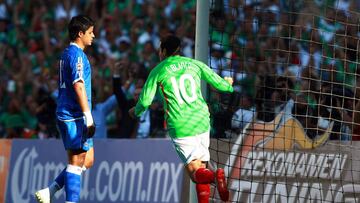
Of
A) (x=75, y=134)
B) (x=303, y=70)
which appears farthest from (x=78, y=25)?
(x=303, y=70)

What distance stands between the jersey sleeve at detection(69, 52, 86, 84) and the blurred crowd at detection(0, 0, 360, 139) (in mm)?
1933

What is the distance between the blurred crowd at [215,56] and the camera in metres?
9.91

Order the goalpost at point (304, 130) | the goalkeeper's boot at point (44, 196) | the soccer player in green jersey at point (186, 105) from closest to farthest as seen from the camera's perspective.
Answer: the soccer player in green jersey at point (186, 105), the goalkeeper's boot at point (44, 196), the goalpost at point (304, 130)

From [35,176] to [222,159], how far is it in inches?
127

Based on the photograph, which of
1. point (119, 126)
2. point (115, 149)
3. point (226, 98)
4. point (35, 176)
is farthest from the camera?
point (119, 126)

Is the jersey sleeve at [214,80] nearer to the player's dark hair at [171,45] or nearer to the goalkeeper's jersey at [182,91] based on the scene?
the goalkeeper's jersey at [182,91]

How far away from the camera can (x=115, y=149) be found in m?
11.2

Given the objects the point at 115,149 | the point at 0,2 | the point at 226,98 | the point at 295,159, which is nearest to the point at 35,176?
the point at 115,149

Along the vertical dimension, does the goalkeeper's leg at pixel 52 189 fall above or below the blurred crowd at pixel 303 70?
below

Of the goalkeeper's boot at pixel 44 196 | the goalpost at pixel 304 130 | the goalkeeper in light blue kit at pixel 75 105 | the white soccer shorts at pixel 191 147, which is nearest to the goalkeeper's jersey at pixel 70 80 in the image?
the goalkeeper in light blue kit at pixel 75 105

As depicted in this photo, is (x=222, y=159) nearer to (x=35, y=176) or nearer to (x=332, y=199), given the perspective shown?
(x=332, y=199)

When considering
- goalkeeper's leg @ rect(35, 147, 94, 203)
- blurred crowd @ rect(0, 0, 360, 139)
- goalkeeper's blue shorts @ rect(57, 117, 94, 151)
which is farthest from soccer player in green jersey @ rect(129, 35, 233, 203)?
blurred crowd @ rect(0, 0, 360, 139)

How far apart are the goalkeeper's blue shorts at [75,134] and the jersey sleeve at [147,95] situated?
1.74 ft

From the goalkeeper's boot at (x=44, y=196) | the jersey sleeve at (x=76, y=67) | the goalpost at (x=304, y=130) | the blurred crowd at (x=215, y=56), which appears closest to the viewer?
the jersey sleeve at (x=76, y=67)
